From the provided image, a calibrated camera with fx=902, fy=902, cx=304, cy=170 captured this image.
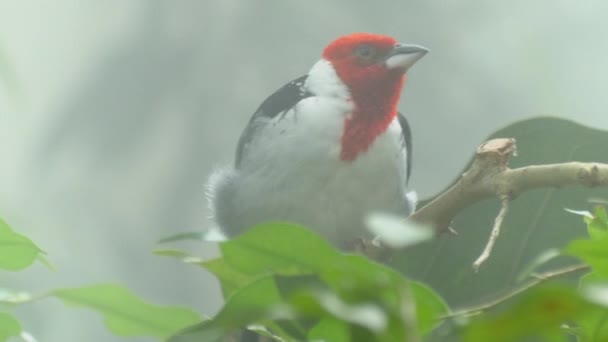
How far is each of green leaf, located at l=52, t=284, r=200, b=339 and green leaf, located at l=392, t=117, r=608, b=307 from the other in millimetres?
279

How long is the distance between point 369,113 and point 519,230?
0.31 meters

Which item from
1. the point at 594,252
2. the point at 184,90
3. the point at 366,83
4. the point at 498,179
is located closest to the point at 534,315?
the point at 594,252

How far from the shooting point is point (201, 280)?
67.4 inches

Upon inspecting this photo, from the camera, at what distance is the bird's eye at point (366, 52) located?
1025 mm

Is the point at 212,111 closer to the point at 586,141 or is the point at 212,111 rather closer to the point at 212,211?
the point at 212,211

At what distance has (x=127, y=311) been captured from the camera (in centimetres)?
40

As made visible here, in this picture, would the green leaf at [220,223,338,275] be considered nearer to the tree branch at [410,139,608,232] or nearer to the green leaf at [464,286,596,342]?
the green leaf at [464,286,596,342]

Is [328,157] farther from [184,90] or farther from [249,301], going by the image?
[184,90]

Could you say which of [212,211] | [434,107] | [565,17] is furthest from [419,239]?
[565,17]

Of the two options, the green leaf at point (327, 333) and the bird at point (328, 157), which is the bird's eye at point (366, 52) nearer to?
the bird at point (328, 157)

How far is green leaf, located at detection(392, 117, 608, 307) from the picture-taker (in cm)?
66

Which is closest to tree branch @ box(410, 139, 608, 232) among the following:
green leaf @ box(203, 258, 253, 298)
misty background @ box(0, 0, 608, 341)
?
green leaf @ box(203, 258, 253, 298)

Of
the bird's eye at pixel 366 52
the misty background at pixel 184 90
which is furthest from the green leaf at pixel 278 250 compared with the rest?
the misty background at pixel 184 90

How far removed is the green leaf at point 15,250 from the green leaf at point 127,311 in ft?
0.12
